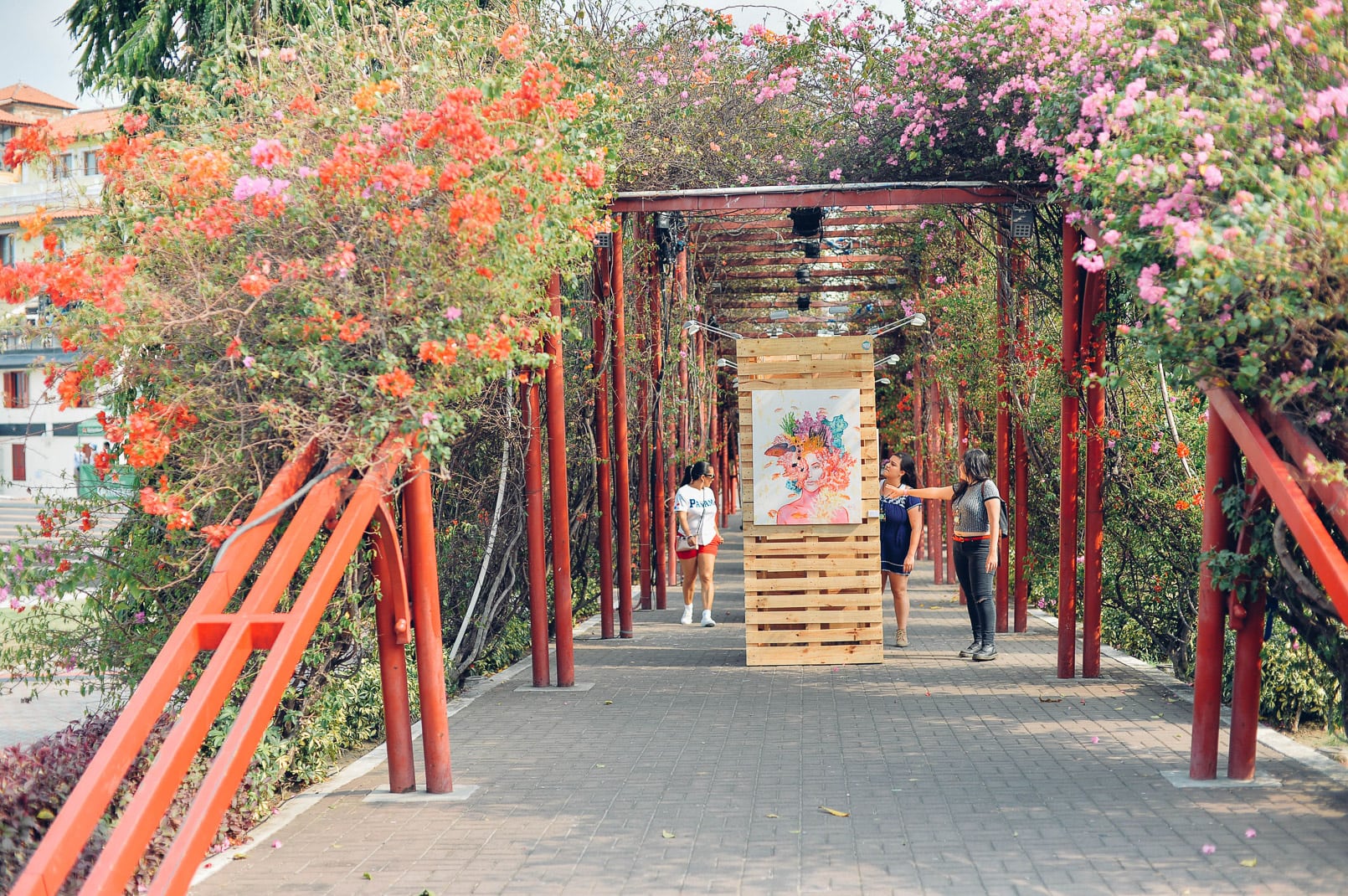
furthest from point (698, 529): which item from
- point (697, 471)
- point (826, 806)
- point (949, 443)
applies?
point (826, 806)

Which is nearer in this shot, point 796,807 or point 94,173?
point 796,807

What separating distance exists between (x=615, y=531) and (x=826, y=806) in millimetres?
9607

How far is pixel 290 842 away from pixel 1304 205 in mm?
4843

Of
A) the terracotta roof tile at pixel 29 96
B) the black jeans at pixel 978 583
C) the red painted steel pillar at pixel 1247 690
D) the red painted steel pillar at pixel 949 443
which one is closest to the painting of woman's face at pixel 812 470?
the black jeans at pixel 978 583

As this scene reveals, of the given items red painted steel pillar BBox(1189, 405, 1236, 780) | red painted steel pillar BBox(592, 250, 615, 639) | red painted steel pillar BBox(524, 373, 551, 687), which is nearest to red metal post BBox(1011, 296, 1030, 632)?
red painted steel pillar BBox(592, 250, 615, 639)

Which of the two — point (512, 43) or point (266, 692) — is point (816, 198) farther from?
point (266, 692)

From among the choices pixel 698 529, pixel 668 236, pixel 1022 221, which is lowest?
pixel 698 529

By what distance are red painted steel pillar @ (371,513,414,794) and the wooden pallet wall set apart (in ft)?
14.9

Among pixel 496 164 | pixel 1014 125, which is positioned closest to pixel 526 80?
pixel 496 164

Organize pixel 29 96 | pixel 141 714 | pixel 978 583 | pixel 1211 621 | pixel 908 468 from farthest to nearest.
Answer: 1. pixel 29 96
2. pixel 908 468
3. pixel 978 583
4. pixel 1211 621
5. pixel 141 714

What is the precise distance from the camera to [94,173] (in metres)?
6.50

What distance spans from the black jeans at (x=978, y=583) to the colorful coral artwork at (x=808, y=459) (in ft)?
3.30

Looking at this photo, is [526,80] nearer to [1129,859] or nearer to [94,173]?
[94,173]

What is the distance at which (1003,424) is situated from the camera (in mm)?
13672
